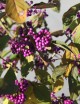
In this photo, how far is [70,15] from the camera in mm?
1853

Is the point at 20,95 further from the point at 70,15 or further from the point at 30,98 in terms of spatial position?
the point at 70,15

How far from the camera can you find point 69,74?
1758mm

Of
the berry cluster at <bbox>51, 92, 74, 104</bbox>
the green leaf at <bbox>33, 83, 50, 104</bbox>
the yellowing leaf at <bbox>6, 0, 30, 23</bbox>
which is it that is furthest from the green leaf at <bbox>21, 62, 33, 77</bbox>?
the yellowing leaf at <bbox>6, 0, 30, 23</bbox>

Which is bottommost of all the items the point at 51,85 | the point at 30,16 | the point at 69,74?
the point at 51,85

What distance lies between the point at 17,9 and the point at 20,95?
511 millimetres

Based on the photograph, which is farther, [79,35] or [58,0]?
[58,0]

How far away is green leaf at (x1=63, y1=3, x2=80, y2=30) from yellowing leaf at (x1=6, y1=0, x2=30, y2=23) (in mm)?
668

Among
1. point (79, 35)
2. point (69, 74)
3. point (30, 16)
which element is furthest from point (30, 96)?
point (30, 16)

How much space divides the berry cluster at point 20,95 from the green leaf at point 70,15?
0.47 metres

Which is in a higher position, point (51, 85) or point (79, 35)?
point (79, 35)

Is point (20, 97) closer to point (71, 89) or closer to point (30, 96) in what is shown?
point (30, 96)

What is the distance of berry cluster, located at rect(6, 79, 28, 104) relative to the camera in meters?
1.52

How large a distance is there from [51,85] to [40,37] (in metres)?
0.48

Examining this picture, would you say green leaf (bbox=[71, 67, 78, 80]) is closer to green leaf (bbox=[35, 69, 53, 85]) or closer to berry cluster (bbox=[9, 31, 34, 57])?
green leaf (bbox=[35, 69, 53, 85])
